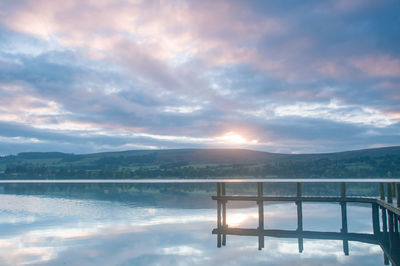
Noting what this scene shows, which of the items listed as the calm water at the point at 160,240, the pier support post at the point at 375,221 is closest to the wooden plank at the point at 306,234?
the calm water at the point at 160,240

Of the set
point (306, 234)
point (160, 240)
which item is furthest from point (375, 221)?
point (160, 240)

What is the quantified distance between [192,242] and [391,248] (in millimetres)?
10372

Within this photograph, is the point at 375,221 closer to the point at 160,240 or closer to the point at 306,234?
the point at 306,234

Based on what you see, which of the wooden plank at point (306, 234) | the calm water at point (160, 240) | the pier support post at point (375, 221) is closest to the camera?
the calm water at point (160, 240)

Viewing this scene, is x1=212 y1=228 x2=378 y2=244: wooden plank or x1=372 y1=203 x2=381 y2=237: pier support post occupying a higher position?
x1=372 y1=203 x2=381 y2=237: pier support post

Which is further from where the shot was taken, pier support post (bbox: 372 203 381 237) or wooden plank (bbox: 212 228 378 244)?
pier support post (bbox: 372 203 381 237)

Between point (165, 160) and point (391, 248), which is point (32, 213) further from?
point (165, 160)

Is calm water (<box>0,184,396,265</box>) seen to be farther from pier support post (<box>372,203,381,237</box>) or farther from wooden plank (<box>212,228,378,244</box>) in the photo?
pier support post (<box>372,203,381,237</box>)

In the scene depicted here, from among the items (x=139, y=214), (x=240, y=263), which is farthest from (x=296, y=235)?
(x=139, y=214)

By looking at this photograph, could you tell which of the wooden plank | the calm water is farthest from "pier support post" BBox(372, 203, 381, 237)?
the calm water

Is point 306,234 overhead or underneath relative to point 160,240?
overhead

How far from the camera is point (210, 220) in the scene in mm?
31344

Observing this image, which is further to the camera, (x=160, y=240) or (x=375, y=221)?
(x=375, y=221)

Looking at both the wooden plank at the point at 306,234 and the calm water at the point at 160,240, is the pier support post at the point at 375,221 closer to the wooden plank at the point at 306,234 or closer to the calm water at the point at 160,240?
the wooden plank at the point at 306,234
